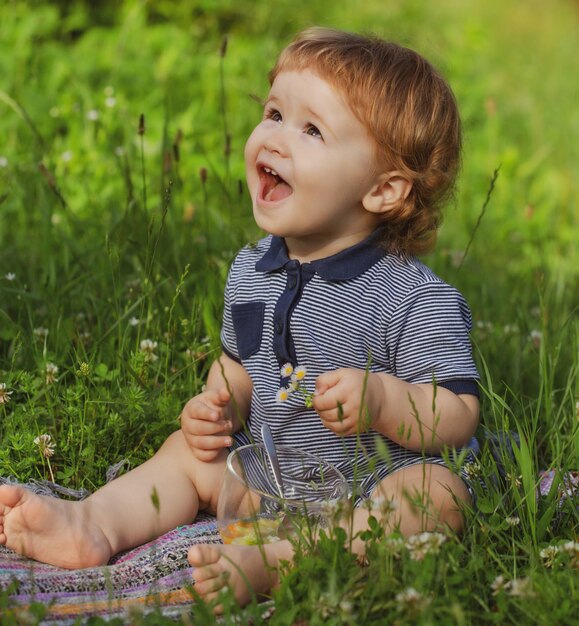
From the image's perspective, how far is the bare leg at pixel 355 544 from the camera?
187cm

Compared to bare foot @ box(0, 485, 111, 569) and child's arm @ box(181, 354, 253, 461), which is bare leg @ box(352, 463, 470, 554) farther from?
bare foot @ box(0, 485, 111, 569)

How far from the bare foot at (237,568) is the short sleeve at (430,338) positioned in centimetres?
53

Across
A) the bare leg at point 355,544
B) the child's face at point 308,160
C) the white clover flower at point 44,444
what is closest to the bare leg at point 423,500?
the bare leg at point 355,544

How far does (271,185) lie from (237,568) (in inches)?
37.7

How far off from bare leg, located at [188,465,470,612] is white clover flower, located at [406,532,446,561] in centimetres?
4

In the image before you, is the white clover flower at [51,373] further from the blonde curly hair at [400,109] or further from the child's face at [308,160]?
the blonde curly hair at [400,109]

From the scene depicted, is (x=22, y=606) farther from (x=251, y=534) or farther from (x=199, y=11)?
(x=199, y=11)

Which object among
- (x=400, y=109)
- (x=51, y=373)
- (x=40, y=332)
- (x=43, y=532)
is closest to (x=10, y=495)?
(x=43, y=532)

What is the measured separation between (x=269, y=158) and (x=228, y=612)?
1.08m

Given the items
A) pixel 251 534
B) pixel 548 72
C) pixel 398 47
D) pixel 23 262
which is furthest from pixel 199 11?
pixel 251 534

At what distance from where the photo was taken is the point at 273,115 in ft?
8.07

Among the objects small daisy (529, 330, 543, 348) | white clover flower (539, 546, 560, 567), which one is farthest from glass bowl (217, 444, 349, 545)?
small daisy (529, 330, 543, 348)

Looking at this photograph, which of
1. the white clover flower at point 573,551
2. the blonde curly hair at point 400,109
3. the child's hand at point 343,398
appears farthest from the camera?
the blonde curly hair at point 400,109

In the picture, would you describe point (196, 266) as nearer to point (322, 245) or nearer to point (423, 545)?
point (322, 245)
